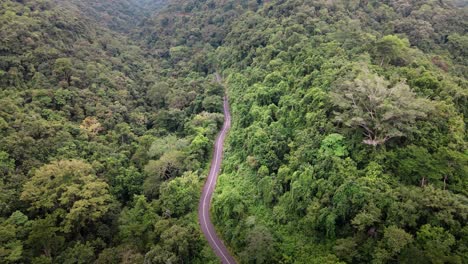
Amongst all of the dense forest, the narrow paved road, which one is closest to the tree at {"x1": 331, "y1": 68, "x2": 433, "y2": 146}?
the dense forest

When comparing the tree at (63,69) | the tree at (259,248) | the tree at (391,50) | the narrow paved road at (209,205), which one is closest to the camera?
the tree at (259,248)

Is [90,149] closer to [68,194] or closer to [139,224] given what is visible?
[68,194]

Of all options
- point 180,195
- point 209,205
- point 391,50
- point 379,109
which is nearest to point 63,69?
point 180,195

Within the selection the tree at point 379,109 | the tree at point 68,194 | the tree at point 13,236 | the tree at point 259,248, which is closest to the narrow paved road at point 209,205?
the tree at point 259,248

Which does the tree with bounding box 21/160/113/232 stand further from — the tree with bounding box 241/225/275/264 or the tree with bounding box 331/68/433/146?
the tree with bounding box 331/68/433/146

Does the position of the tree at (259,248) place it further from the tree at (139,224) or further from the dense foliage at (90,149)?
the tree at (139,224)

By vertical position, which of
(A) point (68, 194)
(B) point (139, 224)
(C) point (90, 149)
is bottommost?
(B) point (139, 224)

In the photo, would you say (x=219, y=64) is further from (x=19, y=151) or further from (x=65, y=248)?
(x=65, y=248)
